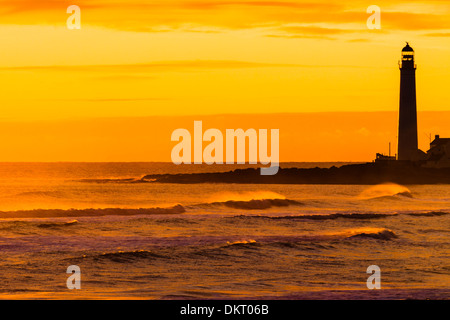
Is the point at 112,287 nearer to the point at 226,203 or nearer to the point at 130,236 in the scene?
the point at 130,236

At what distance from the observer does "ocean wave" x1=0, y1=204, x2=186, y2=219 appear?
134 ft

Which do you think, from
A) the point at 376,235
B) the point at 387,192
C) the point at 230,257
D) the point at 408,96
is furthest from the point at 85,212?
the point at 408,96

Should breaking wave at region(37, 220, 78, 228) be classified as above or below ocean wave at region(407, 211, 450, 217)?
below

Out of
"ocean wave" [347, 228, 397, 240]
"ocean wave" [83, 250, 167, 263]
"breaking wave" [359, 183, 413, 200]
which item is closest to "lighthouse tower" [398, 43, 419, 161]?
"breaking wave" [359, 183, 413, 200]

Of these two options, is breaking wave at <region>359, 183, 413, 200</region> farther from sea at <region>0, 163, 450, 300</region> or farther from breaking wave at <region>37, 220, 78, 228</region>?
breaking wave at <region>37, 220, 78, 228</region>

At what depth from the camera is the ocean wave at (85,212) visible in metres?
40.8

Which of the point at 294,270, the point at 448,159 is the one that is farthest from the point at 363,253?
the point at 448,159

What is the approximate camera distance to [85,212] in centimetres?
4259

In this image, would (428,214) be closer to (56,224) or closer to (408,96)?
(56,224)

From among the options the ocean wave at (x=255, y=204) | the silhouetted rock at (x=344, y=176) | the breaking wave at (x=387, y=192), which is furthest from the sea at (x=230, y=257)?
the silhouetted rock at (x=344, y=176)

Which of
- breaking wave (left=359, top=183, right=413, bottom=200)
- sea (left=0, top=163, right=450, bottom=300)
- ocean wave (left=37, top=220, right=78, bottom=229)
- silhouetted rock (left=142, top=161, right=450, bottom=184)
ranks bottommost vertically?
sea (left=0, top=163, right=450, bottom=300)

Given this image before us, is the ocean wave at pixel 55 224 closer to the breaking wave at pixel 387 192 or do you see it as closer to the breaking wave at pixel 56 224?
the breaking wave at pixel 56 224

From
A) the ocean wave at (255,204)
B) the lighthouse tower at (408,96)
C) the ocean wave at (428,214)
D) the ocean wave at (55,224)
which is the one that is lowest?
the ocean wave at (55,224)

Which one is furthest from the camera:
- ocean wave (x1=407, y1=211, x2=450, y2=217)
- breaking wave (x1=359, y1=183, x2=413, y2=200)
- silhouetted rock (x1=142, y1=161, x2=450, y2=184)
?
silhouetted rock (x1=142, y1=161, x2=450, y2=184)
